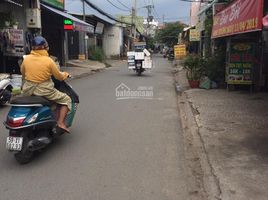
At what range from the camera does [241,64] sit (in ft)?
43.7

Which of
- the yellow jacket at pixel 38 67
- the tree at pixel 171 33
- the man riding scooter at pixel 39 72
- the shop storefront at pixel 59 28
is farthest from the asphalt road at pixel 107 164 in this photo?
the tree at pixel 171 33

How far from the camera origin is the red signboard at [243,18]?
7.02m

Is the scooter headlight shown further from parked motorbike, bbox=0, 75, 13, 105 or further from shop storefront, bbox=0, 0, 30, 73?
shop storefront, bbox=0, 0, 30, 73

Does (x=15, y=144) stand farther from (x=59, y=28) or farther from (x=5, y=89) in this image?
(x=59, y=28)

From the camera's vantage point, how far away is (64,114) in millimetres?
6961

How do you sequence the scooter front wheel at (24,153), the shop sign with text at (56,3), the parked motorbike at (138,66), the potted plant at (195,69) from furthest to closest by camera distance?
the shop sign with text at (56,3) → the parked motorbike at (138,66) → the potted plant at (195,69) → the scooter front wheel at (24,153)

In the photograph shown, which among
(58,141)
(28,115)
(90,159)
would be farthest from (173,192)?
(58,141)

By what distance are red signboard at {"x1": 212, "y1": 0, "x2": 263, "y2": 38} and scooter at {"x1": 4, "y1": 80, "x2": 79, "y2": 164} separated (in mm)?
3863

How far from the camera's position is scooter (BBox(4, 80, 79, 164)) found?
19.4 ft

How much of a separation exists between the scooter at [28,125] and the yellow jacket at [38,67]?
423 mm

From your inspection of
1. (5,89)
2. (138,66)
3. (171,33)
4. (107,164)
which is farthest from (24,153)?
(171,33)

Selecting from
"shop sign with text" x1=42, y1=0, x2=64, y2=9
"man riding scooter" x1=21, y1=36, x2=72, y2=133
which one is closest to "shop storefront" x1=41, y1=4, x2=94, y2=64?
"shop sign with text" x1=42, y1=0, x2=64, y2=9

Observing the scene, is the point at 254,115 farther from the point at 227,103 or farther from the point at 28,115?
the point at 28,115

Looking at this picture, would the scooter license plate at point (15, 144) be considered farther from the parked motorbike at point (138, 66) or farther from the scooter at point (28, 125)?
the parked motorbike at point (138, 66)
